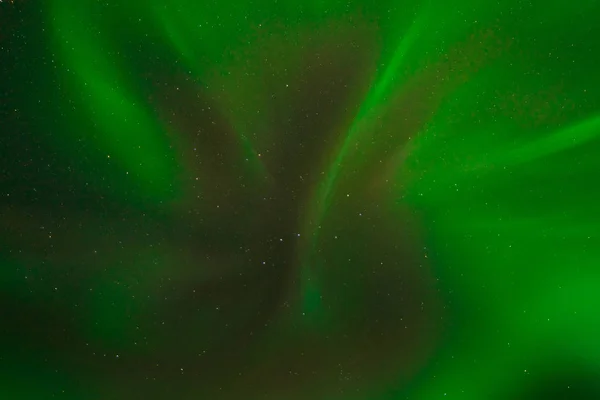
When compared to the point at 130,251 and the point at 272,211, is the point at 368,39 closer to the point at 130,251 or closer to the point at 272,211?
the point at 272,211

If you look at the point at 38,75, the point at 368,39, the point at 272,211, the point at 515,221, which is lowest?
the point at 515,221

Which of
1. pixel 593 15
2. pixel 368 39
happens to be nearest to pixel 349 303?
pixel 368 39

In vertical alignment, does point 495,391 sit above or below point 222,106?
below

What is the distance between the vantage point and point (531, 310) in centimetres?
71

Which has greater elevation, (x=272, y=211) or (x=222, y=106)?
(x=222, y=106)

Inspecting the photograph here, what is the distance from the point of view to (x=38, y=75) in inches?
28.6

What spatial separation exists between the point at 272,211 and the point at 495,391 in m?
0.33

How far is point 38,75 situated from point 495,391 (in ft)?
2.15

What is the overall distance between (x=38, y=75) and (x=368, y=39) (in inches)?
15.7

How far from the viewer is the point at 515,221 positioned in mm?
721

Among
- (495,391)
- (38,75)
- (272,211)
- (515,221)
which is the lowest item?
(495,391)

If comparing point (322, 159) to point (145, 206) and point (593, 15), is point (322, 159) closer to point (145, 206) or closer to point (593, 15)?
point (145, 206)

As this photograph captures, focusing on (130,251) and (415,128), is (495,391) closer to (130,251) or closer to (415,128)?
(415,128)

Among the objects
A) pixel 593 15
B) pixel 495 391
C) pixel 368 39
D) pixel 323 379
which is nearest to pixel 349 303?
pixel 323 379
